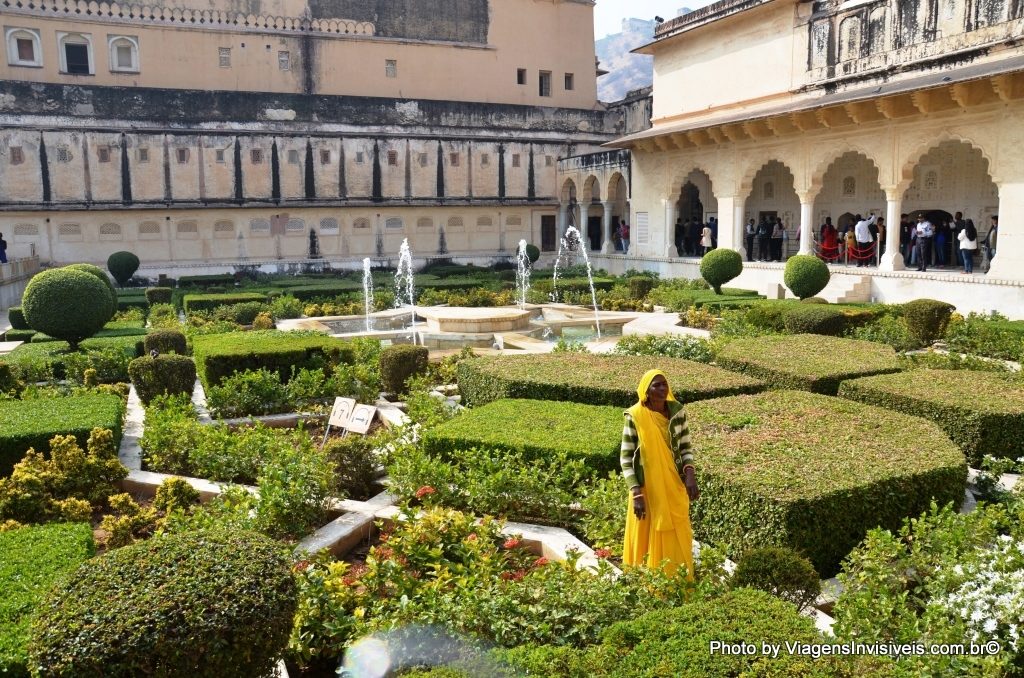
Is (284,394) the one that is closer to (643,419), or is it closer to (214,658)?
(643,419)

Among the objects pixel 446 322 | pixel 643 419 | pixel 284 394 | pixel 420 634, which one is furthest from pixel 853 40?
pixel 420 634

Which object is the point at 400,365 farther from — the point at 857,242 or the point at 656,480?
the point at 857,242

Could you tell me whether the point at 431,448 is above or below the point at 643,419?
below

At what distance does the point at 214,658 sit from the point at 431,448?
356 centimetres

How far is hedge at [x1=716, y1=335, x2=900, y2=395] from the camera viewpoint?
8.59m

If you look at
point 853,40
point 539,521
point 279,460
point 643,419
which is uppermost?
point 853,40

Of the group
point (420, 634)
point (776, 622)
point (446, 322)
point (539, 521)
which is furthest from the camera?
point (446, 322)

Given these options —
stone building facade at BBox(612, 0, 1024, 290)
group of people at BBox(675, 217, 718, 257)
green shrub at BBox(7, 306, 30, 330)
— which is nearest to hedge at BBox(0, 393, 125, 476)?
green shrub at BBox(7, 306, 30, 330)

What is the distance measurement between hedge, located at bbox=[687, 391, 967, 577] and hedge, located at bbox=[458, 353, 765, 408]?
133cm

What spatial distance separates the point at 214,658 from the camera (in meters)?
3.19

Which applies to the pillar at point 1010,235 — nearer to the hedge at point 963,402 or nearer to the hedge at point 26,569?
the hedge at point 963,402

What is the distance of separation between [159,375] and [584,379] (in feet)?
15.2

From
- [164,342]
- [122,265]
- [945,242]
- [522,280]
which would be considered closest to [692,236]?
[522,280]

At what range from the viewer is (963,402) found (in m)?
Result: 7.29
